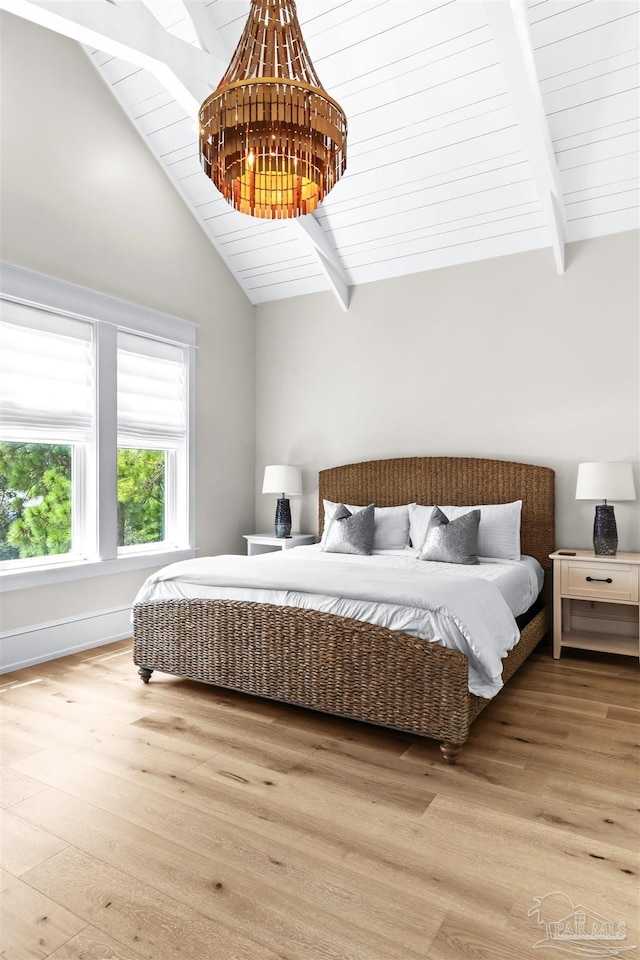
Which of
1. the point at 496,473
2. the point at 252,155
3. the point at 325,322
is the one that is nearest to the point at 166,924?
the point at 252,155

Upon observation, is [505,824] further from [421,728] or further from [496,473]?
[496,473]

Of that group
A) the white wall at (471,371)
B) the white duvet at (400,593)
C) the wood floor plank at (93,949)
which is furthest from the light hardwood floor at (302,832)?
the white wall at (471,371)

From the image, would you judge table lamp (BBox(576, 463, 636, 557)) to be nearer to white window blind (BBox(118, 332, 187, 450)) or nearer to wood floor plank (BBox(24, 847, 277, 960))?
white window blind (BBox(118, 332, 187, 450))

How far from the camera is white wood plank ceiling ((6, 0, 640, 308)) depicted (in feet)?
10.1

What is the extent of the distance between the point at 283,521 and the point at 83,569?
5.38 feet

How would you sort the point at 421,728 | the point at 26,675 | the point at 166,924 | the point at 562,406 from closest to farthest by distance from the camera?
the point at 166,924, the point at 421,728, the point at 26,675, the point at 562,406

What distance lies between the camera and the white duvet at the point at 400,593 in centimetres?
250

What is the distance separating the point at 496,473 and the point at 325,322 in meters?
1.99

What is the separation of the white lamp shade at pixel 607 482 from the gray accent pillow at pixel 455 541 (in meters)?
0.69

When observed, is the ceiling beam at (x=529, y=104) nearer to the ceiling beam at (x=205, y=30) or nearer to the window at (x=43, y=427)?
the ceiling beam at (x=205, y=30)

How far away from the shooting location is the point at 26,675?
3.46 meters

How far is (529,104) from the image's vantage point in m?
3.16

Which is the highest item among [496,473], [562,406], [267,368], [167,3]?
[167,3]

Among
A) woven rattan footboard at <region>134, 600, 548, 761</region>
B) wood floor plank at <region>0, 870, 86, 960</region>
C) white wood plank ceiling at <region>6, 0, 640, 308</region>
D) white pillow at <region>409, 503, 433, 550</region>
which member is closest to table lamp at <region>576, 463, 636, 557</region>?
woven rattan footboard at <region>134, 600, 548, 761</region>
